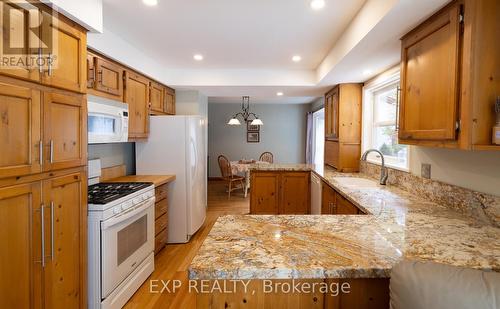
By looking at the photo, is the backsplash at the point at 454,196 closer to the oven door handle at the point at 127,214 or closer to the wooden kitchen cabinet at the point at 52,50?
the oven door handle at the point at 127,214

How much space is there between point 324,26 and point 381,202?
160 cm

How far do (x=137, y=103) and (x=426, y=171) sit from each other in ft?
10.0

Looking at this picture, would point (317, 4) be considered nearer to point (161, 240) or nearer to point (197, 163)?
point (197, 163)

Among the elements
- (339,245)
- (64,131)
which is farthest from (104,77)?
(339,245)

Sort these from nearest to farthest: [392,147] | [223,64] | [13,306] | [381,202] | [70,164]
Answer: [13,306] < [70,164] < [381,202] < [392,147] < [223,64]

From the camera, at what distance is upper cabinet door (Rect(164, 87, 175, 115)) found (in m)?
4.02

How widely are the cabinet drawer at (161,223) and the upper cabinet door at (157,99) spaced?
1.42 metres

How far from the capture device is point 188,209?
11.3ft

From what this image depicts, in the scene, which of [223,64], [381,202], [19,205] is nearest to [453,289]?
[381,202]

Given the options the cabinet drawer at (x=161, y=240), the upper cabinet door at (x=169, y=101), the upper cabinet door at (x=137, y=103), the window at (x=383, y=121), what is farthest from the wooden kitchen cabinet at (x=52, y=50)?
the window at (x=383, y=121)

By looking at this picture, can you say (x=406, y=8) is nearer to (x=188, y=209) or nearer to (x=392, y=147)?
(x=392, y=147)

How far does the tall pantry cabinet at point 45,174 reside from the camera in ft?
4.20

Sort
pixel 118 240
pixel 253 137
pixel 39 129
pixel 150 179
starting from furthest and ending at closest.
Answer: pixel 253 137 → pixel 150 179 → pixel 118 240 → pixel 39 129

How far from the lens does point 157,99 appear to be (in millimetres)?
3691
